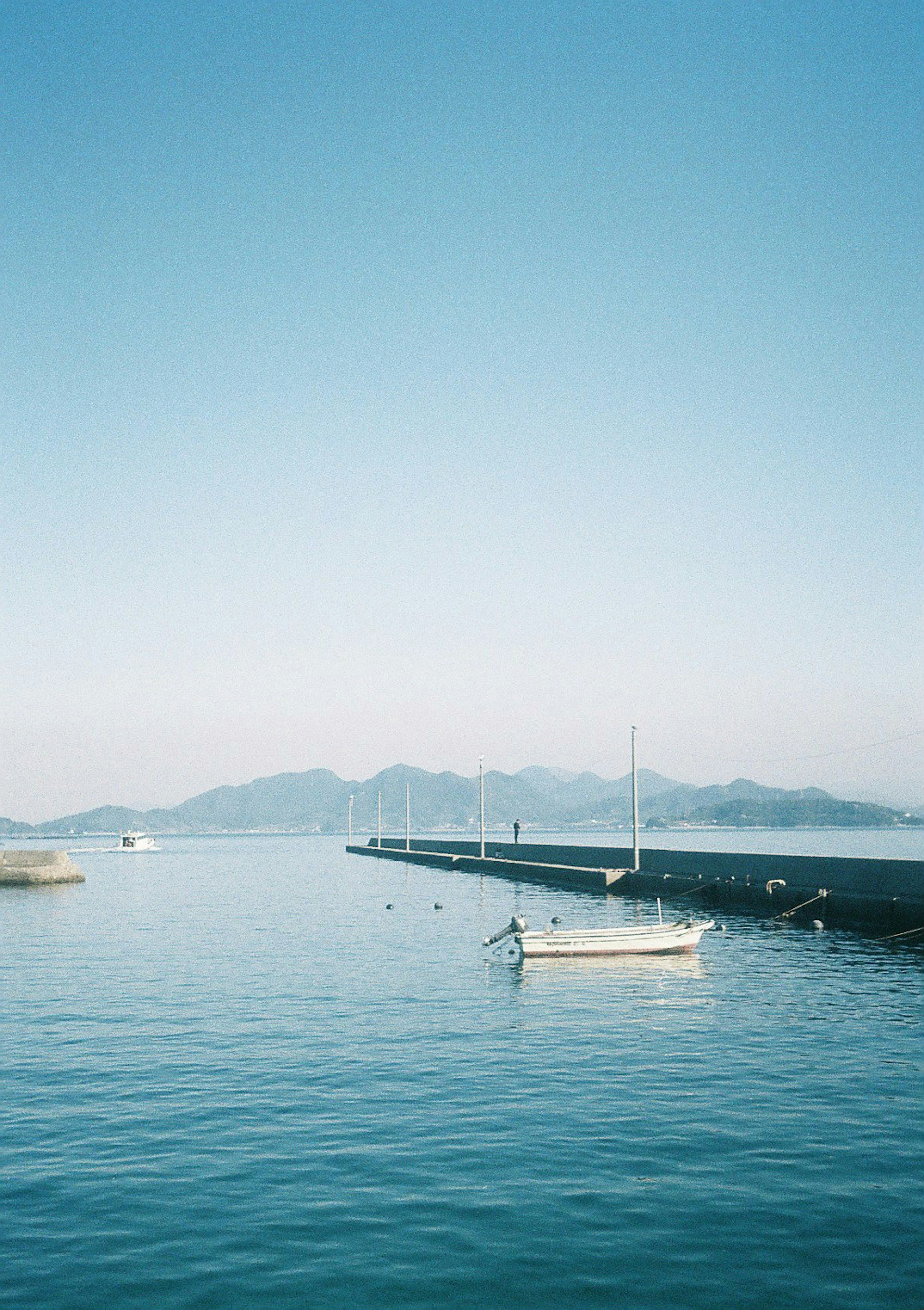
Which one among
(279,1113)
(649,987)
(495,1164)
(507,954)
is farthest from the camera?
(507,954)

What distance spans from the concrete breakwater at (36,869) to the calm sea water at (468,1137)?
60654 millimetres

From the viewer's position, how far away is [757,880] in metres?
63.3

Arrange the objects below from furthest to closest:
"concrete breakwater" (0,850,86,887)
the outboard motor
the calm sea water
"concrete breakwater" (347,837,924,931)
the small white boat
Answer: "concrete breakwater" (0,850,86,887), "concrete breakwater" (347,837,924,931), the small white boat, the outboard motor, the calm sea water

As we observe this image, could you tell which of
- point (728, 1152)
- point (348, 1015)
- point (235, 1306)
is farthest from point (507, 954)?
point (235, 1306)

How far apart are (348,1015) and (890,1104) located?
14.9 metres

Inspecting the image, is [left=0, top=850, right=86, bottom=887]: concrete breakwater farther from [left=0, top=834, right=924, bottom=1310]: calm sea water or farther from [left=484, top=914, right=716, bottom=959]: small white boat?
[left=484, top=914, right=716, bottom=959]: small white boat

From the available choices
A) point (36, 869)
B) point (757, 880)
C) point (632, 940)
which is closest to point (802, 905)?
point (757, 880)

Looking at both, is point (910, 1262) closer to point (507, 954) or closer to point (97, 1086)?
point (97, 1086)

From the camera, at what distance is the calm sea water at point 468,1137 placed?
43.0ft

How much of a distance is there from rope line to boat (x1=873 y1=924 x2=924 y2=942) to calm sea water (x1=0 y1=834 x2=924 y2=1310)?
463 centimetres

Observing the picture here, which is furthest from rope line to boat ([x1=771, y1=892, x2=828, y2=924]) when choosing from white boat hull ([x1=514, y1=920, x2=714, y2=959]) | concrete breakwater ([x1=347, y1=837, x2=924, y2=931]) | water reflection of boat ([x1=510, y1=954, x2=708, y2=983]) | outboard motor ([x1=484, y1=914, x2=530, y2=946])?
outboard motor ([x1=484, y1=914, x2=530, y2=946])

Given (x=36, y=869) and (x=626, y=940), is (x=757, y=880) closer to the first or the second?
(x=626, y=940)

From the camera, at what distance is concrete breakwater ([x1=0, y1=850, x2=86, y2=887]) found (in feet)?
316

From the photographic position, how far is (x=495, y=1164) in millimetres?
17109
